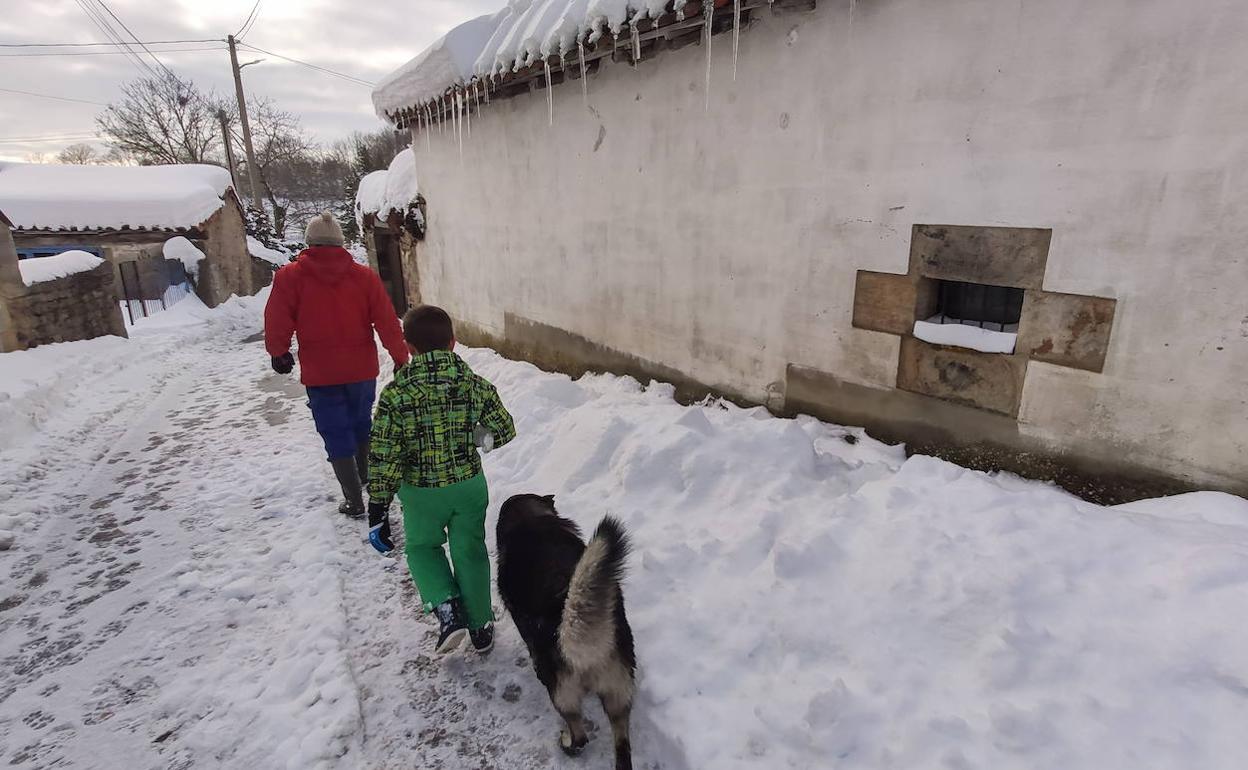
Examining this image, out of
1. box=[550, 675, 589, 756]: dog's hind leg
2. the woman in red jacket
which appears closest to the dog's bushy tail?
box=[550, 675, 589, 756]: dog's hind leg

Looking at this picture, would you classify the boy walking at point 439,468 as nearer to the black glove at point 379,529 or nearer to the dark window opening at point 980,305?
the black glove at point 379,529

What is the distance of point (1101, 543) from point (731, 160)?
3067 millimetres

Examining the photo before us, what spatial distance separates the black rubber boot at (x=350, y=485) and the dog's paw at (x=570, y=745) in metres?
2.41

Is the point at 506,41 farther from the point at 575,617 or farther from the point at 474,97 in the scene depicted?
the point at 575,617

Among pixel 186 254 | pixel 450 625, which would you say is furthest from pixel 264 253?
pixel 450 625

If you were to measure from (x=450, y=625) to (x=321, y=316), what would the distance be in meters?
2.18

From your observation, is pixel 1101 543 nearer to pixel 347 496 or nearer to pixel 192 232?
pixel 347 496

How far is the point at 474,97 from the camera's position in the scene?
6.75 meters

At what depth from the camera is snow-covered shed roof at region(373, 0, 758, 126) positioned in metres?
3.95

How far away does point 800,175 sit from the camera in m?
3.62

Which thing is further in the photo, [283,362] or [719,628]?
[283,362]

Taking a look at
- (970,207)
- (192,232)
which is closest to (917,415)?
(970,207)

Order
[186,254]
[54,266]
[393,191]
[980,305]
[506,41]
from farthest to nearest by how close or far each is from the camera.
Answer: [186,254] → [393,191] → [54,266] → [506,41] → [980,305]

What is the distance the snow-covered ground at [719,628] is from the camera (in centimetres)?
190
